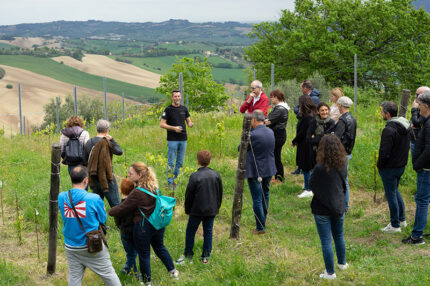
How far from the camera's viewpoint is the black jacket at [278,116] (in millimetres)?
8312

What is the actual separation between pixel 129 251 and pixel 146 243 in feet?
1.48

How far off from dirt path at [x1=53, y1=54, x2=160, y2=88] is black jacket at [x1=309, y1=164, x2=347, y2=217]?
85435mm

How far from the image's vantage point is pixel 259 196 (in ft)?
21.0

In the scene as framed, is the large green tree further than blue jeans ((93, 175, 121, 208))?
Yes

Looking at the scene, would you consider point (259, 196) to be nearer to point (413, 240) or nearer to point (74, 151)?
point (413, 240)

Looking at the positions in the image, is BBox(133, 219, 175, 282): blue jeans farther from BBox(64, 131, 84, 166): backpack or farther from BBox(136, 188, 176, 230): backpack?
BBox(64, 131, 84, 166): backpack

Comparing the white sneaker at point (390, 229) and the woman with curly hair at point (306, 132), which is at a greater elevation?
the woman with curly hair at point (306, 132)

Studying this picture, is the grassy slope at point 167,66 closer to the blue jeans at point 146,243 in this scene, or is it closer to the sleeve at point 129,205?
the blue jeans at point 146,243

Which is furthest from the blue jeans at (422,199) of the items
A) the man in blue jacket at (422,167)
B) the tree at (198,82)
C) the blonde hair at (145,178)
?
the tree at (198,82)

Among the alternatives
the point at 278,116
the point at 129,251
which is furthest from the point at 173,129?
the point at 129,251

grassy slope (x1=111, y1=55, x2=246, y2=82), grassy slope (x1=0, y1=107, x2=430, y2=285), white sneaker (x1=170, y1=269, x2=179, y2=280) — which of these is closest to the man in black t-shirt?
grassy slope (x1=0, y1=107, x2=430, y2=285)

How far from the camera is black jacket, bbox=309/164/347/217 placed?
15.0ft

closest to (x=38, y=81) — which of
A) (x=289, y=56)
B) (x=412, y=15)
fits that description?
(x=289, y=56)

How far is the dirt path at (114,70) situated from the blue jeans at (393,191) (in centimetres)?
8386
